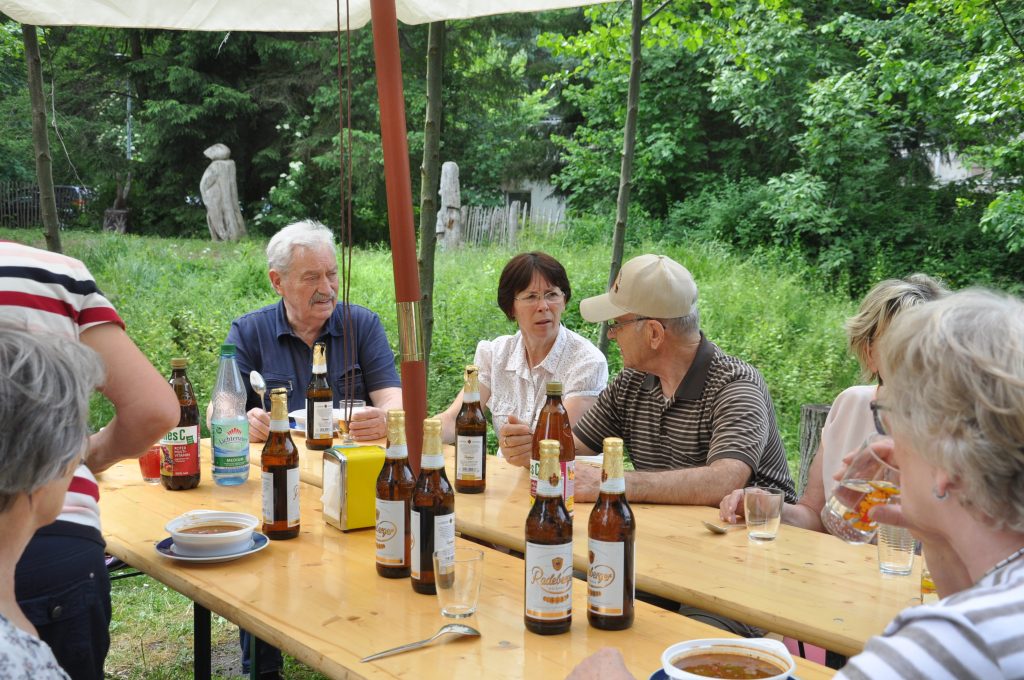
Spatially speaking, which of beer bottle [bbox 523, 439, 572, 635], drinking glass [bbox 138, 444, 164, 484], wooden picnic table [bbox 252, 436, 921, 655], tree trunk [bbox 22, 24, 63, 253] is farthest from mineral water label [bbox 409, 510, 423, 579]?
tree trunk [bbox 22, 24, 63, 253]

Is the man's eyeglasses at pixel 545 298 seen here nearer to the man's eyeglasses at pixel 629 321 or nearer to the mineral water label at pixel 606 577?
the man's eyeglasses at pixel 629 321

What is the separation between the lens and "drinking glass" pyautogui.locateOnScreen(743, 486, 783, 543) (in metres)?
2.39

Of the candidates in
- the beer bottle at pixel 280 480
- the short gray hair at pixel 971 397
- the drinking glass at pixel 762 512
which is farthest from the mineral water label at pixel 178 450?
the short gray hair at pixel 971 397

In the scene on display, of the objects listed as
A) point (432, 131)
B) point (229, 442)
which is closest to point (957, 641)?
point (229, 442)

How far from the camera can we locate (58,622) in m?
1.90

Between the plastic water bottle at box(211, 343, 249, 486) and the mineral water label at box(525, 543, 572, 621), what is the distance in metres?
1.46

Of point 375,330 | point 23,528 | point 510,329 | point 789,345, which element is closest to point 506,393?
point 375,330

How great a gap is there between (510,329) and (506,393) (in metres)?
5.15

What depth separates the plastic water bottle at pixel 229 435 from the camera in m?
2.98

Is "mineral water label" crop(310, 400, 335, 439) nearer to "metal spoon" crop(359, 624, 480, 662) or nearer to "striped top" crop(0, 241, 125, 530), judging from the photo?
"striped top" crop(0, 241, 125, 530)

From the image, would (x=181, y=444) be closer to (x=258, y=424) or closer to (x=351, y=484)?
(x=258, y=424)

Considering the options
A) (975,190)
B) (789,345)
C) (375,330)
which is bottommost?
(789,345)

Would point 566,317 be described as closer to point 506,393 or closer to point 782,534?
point 506,393

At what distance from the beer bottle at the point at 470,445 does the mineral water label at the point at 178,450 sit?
2.65 feet
